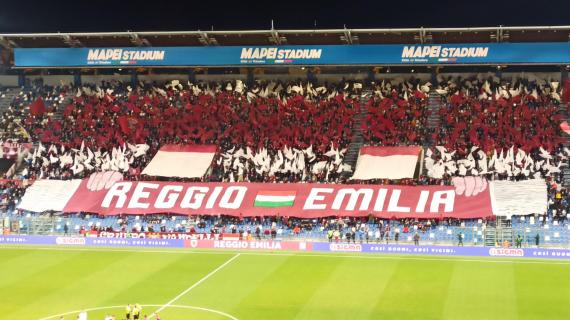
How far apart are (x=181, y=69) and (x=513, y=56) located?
28.9 m

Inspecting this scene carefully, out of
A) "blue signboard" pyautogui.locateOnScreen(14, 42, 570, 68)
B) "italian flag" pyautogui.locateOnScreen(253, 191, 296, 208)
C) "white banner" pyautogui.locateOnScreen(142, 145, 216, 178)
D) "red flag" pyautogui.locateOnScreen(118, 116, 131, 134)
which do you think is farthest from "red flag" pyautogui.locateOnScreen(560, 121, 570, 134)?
"red flag" pyautogui.locateOnScreen(118, 116, 131, 134)

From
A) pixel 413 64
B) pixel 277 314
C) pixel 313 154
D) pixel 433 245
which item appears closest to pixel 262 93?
pixel 313 154

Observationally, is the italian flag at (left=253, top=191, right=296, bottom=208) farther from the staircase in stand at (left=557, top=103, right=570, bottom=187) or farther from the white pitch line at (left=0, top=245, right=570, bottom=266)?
the staircase in stand at (left=557, top=103, right=570, bottom=187)

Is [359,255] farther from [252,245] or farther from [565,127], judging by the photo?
[565,127]

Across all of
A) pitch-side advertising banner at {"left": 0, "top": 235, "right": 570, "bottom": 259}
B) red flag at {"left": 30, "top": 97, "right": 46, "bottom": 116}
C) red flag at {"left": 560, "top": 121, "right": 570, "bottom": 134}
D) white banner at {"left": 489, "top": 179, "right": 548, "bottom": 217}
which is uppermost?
red flag at {"left": 30, "top": 97, "right": 46, "bottom": 116}

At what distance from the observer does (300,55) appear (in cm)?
5900

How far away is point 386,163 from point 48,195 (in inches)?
1023

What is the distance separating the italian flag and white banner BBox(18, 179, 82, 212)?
14.7 metres

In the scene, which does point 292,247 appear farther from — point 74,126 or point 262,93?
point 74,126

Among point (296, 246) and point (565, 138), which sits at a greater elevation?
point (565, 138)

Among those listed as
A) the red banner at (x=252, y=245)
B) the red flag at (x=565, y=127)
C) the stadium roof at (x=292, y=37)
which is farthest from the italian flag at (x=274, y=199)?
the red flag at (x=565, y=127)

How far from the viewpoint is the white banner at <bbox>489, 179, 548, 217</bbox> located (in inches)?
1889

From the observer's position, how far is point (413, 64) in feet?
188

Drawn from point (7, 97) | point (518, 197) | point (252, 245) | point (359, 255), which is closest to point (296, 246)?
point (252, 245)
